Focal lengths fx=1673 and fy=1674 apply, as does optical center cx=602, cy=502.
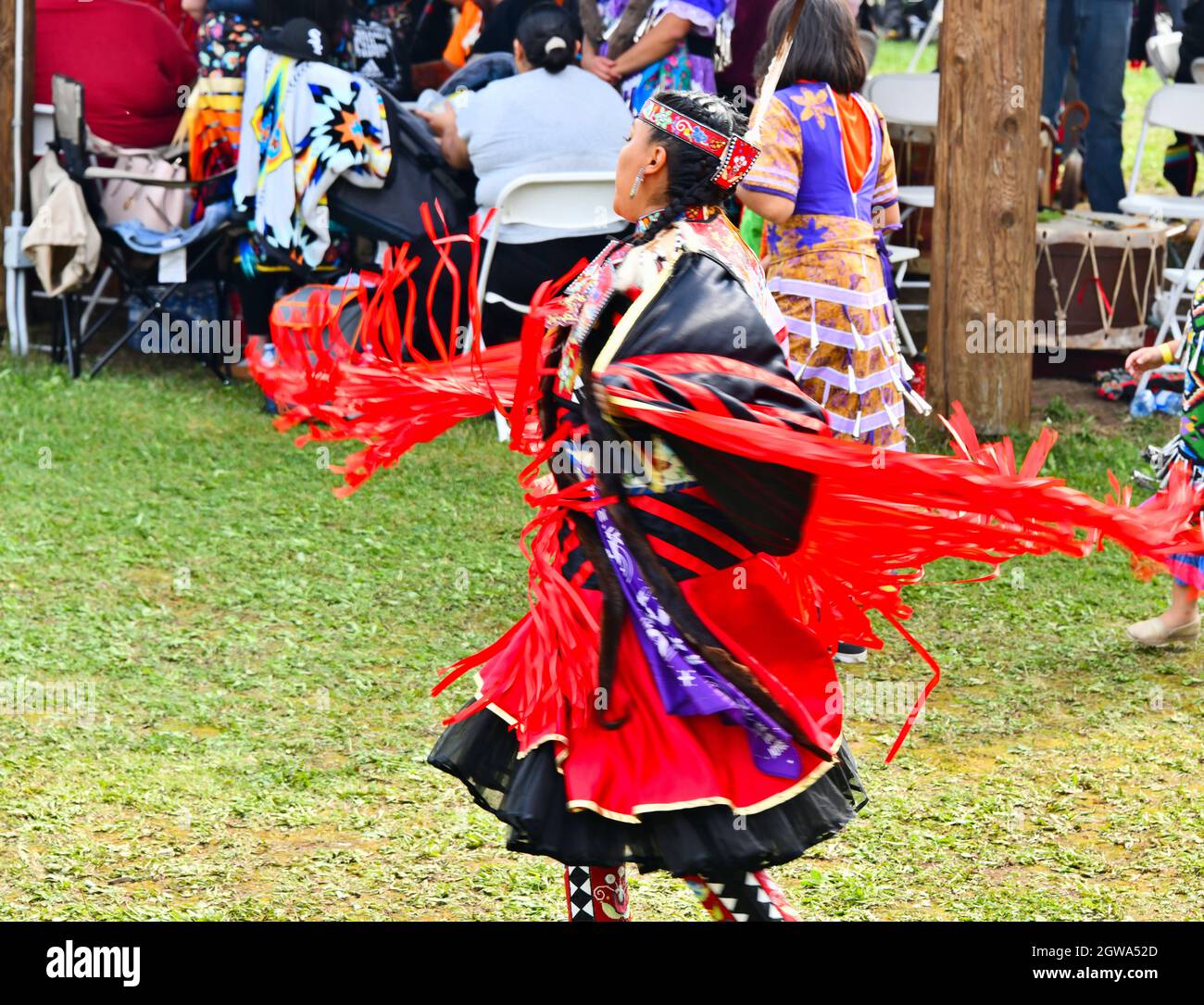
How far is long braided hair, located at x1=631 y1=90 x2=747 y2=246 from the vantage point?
9.74ft

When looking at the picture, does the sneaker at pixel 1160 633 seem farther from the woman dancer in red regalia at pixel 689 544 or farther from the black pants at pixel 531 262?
the black pants at pixel 531 262

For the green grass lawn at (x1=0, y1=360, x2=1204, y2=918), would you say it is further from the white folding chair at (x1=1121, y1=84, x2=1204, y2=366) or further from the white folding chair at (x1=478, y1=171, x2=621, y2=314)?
the white folding chair at (x1=1121, y1=84, x2=1204, y2=366)

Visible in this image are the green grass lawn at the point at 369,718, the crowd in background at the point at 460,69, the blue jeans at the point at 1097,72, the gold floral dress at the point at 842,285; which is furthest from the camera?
the blue jeans at the point at 1097,72

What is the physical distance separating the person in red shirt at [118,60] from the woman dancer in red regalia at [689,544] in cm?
608

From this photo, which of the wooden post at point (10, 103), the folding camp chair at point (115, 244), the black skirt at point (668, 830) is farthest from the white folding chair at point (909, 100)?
the black skirt at point (668, 830)

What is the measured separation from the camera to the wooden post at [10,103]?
8312 mm

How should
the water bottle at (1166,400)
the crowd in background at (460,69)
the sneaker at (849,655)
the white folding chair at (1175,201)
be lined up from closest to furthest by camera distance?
the sneaker at (849,655)
the crowd in background at (460,69)
the water bottle at (1166,400)
the white folding chair at (1175,201)

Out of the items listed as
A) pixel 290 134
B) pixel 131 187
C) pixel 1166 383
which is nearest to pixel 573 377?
pixel 290 134

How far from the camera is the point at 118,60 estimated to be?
845 cm

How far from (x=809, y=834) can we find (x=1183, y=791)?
196 centimetres

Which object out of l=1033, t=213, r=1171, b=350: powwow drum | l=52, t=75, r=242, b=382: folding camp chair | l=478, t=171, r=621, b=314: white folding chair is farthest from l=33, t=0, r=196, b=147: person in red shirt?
l=1033, t=213, r=1171, b=350: powwow drum

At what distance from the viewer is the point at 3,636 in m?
5.21

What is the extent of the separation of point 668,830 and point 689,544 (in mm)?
490

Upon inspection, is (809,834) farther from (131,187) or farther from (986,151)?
(131,187)
